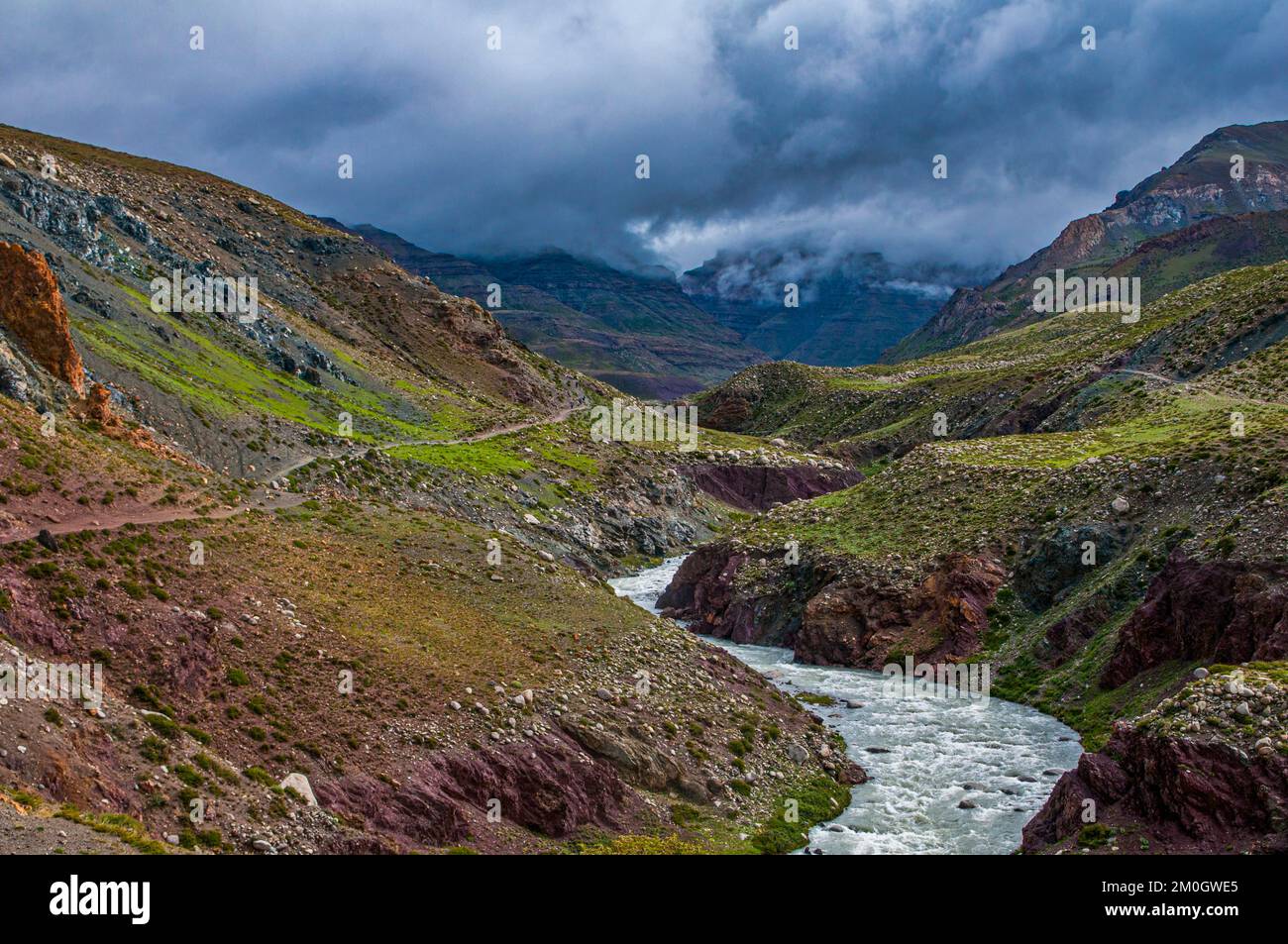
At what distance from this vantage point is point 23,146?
332ft

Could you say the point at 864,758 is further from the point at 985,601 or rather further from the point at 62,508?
the point at 62,508

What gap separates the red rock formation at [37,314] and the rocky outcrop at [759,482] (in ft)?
250

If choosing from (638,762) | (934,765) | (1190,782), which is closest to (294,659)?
(638,762)

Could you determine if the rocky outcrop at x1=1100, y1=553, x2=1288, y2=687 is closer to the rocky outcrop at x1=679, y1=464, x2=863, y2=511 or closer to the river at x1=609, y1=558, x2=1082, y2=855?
the river at x1=609, y1=558, x2=1082, y2=855

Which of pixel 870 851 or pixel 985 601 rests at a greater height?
pixel 985 601

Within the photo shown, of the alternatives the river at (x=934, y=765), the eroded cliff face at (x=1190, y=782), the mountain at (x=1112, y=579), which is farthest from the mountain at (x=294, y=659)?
the mountain at (x=1112, y=579)

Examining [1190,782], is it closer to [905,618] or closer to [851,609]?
[905,618]

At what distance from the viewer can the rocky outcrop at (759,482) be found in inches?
4705

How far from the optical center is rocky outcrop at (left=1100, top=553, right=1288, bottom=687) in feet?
120

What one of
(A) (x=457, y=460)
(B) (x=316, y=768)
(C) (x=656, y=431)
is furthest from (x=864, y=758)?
(C) (x=656, y=431)
